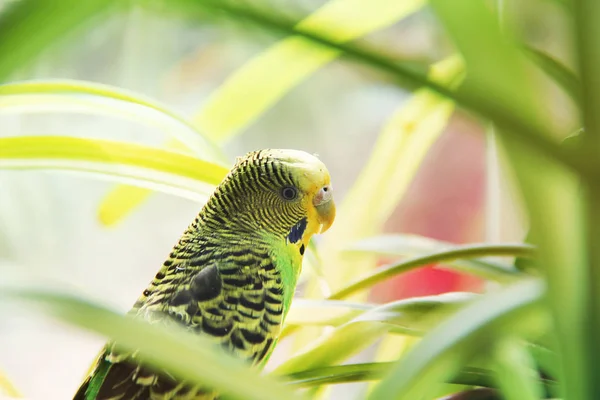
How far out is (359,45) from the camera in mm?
206

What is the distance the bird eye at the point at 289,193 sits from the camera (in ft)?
2.02

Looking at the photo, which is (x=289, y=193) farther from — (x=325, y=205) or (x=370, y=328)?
(x=370, y=328)

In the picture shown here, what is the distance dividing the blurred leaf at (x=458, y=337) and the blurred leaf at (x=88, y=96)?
1.13ft

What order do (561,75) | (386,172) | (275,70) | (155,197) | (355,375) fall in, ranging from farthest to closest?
(155,197) → (386,172) → (275,70) → (355,375) → (561,75)

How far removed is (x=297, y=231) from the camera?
2.08ft

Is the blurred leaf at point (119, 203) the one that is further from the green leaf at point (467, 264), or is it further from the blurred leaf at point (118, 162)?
the green leaf at point (467, 264)

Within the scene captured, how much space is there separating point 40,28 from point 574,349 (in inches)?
9.0

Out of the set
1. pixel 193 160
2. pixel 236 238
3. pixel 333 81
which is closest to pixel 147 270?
pixel 333 81

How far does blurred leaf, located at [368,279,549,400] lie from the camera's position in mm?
208

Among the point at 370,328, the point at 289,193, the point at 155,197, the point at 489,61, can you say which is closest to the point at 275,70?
the point at 289,193

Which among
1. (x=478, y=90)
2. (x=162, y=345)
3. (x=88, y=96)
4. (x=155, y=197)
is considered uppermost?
(x=155, y=197)

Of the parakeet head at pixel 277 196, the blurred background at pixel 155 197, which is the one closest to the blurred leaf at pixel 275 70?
the parakeet head at pixel 277 196

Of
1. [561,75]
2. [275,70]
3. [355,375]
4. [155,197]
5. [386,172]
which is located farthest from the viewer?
[155,197]

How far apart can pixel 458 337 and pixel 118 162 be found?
36cm
